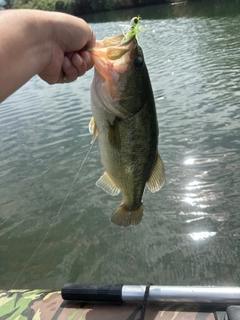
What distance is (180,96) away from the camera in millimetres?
10672

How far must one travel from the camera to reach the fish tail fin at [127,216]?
2521mm

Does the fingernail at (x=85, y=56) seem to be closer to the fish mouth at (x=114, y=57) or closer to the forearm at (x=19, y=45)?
the fish mouth at (x=114, y=57)

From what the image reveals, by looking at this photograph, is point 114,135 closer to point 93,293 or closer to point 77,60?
point 77,60

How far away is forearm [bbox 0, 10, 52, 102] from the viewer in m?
1.58

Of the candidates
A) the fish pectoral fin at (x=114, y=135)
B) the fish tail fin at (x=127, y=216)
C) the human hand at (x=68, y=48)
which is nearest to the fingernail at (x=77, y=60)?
the human hand at (x=68, y=48)

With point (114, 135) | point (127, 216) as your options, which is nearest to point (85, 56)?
point (114, 135)

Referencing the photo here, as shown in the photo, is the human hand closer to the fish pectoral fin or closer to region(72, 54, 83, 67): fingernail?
region(72, 54, 83, 67): fingernail

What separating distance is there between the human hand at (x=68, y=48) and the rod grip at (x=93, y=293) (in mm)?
1624

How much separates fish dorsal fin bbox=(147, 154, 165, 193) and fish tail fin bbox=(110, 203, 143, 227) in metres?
0.20

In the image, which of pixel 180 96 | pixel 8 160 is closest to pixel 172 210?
pixel 8 160

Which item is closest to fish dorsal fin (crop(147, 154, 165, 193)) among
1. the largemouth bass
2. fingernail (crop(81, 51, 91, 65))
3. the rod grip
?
the largemouth bass

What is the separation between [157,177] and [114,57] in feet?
2.81

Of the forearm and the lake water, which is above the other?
the forearm

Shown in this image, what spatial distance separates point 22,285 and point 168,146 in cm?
430
